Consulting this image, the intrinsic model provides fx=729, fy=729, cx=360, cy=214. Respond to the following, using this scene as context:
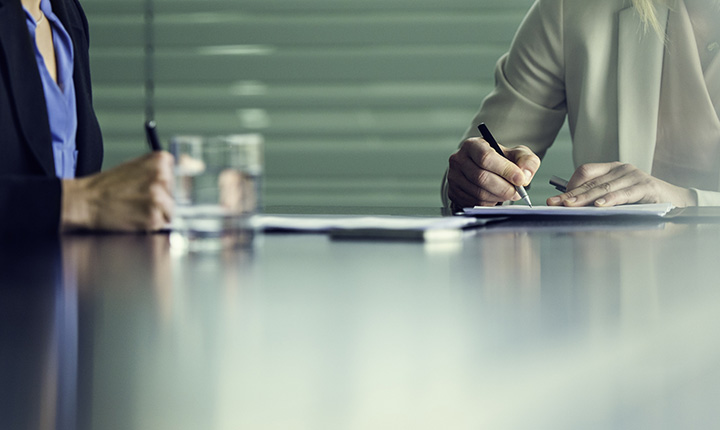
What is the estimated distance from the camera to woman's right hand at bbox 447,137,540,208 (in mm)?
1262

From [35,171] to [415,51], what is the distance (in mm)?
1674

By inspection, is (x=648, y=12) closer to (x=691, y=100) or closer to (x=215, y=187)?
(x=691, y=100)

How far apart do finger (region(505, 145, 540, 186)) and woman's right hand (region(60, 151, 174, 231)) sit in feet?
2.04

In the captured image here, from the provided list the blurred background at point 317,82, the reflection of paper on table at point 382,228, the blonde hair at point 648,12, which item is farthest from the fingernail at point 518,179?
the blurred background at point 317,82

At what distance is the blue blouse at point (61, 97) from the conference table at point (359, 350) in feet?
3.41

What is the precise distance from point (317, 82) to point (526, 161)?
1598mm

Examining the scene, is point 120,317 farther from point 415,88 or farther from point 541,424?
point 415,88

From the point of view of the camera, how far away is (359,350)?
34cm

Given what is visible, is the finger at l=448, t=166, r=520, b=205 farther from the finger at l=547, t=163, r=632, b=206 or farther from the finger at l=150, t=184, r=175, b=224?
the finger at l=150, t=184, r=175, b=224

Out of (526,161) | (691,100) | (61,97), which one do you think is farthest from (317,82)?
(526,161)

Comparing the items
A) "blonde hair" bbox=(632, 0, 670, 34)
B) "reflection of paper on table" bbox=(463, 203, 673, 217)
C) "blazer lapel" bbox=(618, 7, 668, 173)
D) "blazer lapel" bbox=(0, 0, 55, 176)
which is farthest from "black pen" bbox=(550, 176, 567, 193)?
"blazer lapel" bbox=(0, 0, 55, 176)

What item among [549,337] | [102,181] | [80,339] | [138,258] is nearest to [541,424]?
[549,337]

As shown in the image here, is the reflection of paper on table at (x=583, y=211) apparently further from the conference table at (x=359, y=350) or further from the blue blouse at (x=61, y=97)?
the blue blouse at (x=61, y=97)

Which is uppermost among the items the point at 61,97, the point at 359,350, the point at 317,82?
the point at 317,82
